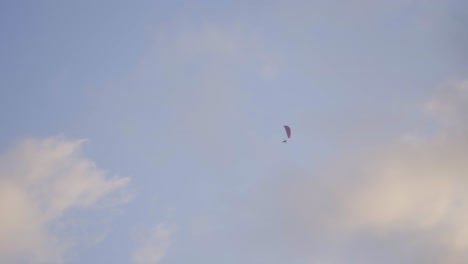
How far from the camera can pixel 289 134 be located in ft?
253
